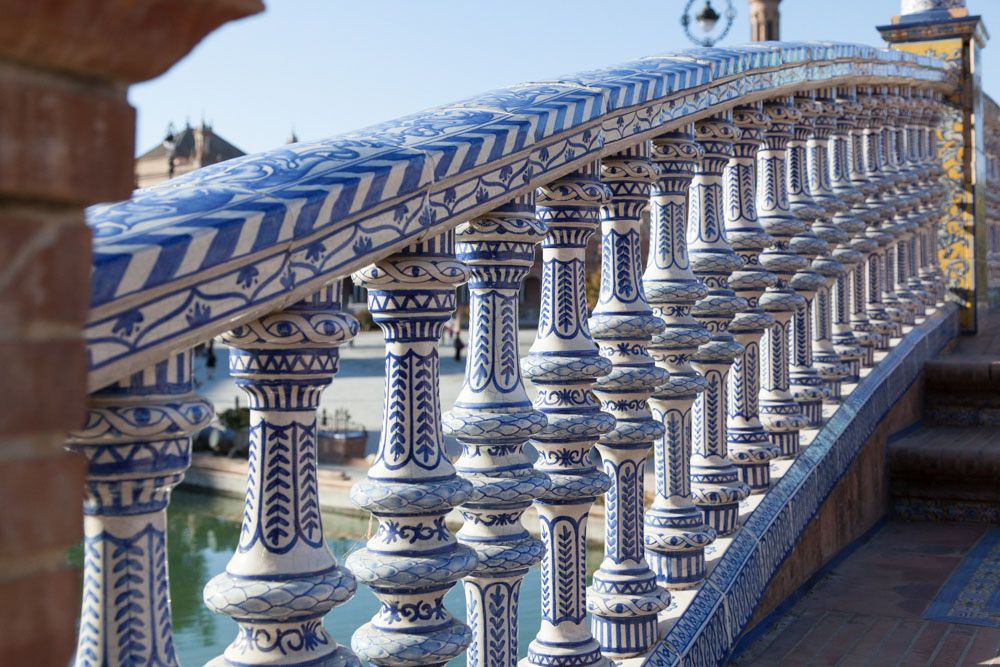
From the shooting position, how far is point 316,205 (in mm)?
1486

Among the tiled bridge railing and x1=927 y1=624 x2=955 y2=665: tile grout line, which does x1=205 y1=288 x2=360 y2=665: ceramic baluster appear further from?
x1=927 y1=624 x2=955 y2=665: tile grout line

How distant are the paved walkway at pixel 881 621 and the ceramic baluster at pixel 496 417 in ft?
3.65

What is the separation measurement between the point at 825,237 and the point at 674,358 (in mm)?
1388

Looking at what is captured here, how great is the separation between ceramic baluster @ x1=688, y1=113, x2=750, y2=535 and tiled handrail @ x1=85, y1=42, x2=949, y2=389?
1.89ft

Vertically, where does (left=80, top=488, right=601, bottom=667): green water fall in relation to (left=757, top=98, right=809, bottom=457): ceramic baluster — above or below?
below

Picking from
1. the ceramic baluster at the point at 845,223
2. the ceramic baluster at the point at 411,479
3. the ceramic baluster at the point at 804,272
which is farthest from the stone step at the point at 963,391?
the ceramic baluster at the point at 411,479

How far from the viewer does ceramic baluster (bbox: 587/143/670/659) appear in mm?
2512

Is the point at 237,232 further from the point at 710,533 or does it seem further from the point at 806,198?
the point at 806,198

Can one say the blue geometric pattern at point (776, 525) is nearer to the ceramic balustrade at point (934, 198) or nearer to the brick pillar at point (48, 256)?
the ceramic balustrade at point (934, 198)

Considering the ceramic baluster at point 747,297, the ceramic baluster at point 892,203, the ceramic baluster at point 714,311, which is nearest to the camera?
the ceramic baluster at point 714,311

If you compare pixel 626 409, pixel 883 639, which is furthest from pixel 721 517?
pixel 626 409

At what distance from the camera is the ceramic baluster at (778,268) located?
3570 millimetres

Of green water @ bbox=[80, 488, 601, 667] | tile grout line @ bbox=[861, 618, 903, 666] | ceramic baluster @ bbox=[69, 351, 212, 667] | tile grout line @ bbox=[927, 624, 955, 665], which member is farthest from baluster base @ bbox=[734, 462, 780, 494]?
ceramic baluster @ bbox=[69, 351, 212, 667]

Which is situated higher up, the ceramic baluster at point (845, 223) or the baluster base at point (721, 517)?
the ceramic baluster at point (845, 223)
